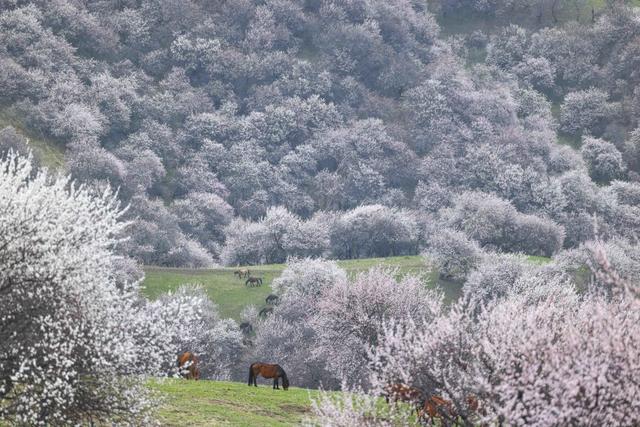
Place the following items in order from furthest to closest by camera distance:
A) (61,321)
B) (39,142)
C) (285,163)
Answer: (285,163)
(39,142)
(61,321)

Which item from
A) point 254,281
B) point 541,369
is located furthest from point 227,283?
point 541,369

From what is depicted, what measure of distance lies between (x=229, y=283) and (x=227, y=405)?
246 feet

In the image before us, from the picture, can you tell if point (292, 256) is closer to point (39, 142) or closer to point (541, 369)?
point (39, 142)

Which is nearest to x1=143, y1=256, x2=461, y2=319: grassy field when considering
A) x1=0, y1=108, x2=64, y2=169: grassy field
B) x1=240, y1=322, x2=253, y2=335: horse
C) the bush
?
the bush

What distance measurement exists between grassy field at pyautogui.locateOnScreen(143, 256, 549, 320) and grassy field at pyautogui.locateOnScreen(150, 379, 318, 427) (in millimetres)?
61238

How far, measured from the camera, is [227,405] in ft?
123

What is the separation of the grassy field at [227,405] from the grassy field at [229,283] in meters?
61.2

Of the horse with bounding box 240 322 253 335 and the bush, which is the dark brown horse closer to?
the horse with bounding box 240 322 253 335

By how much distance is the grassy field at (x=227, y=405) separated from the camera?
33.9 meters

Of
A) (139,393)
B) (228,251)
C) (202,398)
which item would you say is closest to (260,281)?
(228,251)

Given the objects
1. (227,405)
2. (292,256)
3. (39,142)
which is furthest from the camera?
(39,142)

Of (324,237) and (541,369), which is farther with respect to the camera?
(324,237)

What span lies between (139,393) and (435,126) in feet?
582

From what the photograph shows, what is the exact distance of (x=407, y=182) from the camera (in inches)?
7534
